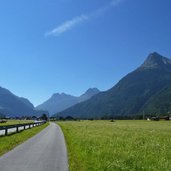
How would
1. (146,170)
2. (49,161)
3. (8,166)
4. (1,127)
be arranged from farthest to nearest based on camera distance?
1. (1,127)
2. (49,161)
3. (8,166)
4. (146,170)

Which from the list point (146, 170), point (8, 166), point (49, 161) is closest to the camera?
point (146, 170)

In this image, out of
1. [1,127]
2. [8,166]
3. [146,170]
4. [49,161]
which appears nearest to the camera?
[146,170]

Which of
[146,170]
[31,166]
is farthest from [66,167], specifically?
[146,170]

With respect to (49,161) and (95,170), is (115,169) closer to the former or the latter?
(95,170)

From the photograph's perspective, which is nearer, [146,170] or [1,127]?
[146,170]

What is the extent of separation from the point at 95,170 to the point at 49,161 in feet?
14.1

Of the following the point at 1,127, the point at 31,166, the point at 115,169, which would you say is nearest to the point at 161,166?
the point at 115,169

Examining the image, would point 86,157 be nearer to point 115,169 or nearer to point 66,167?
point 66,167

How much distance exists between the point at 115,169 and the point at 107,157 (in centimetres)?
439

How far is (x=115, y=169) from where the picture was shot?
1564 cm

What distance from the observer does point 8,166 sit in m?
17.3

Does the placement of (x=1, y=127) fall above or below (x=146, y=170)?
above

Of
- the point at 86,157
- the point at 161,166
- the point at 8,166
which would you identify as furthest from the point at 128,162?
the point at 8,166

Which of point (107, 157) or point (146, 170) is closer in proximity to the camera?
point (146, 170)
